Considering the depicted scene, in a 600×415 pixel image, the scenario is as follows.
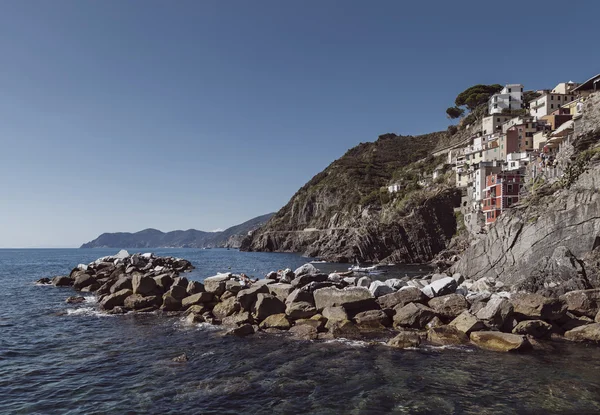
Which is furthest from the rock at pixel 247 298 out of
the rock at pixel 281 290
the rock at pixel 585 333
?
the rock at pixel 585 333

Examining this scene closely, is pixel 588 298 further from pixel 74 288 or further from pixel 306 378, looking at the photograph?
pixel 74 288

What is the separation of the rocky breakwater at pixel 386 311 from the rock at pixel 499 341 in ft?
0.15

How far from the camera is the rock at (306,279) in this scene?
29.7 m

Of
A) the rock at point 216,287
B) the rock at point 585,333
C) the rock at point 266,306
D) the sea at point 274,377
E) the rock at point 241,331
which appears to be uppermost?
the rock at point 216,287

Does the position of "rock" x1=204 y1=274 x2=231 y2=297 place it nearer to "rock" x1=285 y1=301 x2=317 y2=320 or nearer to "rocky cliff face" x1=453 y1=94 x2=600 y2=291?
"rock" x1=285 y1=301 x2=317 y2=320

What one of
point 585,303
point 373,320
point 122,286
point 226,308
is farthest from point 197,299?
point 585,303

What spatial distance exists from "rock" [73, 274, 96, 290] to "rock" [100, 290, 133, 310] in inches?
628

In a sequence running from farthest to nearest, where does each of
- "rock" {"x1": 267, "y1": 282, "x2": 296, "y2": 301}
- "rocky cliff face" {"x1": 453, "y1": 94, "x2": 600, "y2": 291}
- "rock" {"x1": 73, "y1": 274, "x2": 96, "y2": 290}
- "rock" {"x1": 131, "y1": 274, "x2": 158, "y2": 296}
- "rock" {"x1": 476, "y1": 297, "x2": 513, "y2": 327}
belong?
"rock" {"x1": 73, "y1": 274, "x2": 96, "y2": 290}, "rock" {"x1": 131, "y1": 274, "x2": 158, "y2": 296}, "rocky cliff face" {"x1": 453, "y1": 94, "x2": 600, "y2": 291}, "rock" {"x1": 267, "y1": 282, "x2": 296, "y2": 301}, "rock" {"x1": 476, "y1": 297, "x2": 513, "y2": 327}

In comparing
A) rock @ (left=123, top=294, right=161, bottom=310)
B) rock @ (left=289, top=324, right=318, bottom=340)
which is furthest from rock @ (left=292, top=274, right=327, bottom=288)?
rock @ (left=123, top=294, right=161, bottom=310)

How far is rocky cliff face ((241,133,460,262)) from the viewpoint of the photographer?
332ft

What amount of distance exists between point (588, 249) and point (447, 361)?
25.0 metres

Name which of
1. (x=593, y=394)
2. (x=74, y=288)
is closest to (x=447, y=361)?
(x=593, y=394)

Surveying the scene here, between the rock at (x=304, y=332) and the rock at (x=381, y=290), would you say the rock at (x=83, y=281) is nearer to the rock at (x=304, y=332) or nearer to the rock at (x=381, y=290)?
the rock at (x=304, y=332)

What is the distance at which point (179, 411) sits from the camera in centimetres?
1284
